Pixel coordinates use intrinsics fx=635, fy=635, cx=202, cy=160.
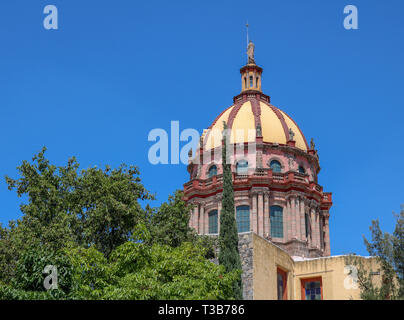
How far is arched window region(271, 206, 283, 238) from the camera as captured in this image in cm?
4681

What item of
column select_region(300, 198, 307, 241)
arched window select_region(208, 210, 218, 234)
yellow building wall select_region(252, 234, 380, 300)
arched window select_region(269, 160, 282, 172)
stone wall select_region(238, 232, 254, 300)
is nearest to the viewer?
stone wall select_region(238, 232, 254, 300)

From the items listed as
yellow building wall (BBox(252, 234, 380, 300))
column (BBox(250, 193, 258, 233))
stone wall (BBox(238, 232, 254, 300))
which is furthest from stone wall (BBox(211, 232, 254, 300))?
column (BBox(250, 193, 258, 233))

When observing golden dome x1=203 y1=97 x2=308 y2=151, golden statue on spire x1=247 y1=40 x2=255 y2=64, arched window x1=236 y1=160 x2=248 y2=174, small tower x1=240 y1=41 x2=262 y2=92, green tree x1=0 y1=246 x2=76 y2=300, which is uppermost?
golden statue on spire x1=247 y1=40 x2=255 y2=64

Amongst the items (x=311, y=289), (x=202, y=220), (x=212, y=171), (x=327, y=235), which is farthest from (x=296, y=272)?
(x=327, y=235)

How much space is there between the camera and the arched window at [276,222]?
46.8 meters

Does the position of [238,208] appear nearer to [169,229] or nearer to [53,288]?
[169,229]

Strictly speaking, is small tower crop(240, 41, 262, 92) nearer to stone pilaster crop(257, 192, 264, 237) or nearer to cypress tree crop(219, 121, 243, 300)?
stone pilaster crop(257, 192, 264, 237)

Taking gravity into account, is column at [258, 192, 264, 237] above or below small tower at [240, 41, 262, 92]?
below

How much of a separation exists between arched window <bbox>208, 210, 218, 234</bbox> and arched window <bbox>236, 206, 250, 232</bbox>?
1.81 metres

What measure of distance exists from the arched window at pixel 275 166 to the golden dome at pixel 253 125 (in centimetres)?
175

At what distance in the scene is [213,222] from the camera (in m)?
48.2

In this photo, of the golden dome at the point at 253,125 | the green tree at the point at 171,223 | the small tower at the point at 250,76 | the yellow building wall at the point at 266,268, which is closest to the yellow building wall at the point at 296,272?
the yellow building wall at the point at 266,268

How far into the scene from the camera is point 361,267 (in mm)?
24828
